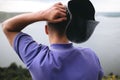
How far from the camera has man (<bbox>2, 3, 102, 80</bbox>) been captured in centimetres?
81

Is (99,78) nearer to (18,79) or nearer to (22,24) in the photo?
(22,24)

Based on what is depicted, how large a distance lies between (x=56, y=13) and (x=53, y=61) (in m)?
0.12

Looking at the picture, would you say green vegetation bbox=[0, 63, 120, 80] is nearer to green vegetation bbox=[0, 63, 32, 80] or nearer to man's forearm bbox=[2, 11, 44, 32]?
green vegetation bbox=[0, 63, 32, 80]

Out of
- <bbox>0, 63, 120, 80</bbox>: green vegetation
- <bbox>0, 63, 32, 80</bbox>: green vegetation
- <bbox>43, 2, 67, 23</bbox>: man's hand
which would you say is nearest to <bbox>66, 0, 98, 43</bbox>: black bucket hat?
<bbox>43, 2, 67, 23</bbox>: man's hand

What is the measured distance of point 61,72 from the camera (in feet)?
2.70

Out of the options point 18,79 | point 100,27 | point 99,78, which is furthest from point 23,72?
point 99,78

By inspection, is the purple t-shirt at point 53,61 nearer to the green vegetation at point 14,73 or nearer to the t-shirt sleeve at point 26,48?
the t-shirt sleeve at point 26,48

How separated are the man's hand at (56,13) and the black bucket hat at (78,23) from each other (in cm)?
2

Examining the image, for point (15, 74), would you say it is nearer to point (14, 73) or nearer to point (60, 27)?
point (14, 73)

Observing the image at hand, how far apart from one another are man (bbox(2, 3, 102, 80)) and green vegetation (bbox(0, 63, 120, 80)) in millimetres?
2158

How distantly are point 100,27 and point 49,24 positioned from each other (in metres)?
2.16

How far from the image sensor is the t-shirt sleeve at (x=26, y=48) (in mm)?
819

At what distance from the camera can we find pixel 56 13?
30.1 inches

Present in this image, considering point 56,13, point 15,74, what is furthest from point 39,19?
point 15,74
